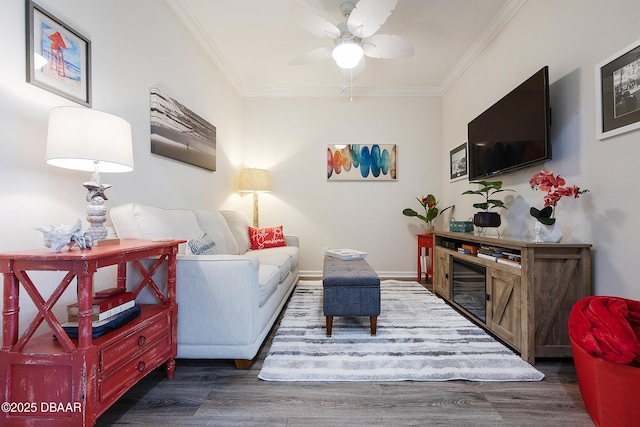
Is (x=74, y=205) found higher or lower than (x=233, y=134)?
lower

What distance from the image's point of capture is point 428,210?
377cm

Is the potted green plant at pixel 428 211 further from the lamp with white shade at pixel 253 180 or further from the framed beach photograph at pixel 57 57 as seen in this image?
the framed beach photograph at pixel 57 57

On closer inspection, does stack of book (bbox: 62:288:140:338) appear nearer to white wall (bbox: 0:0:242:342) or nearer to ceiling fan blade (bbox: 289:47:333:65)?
white wall (bbox: 0:0:242:342)

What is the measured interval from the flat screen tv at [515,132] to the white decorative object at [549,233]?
49 cm

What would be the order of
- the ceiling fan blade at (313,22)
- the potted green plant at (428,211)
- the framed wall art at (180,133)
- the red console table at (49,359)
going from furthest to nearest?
the potted green plant at (428,211) < the framed wall art at (180,133) < the ceiling fan blade at (313,22) < the red console table at (49,359)

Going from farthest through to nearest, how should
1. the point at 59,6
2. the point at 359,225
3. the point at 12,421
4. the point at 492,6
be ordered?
the point at 359,225
the point at 492,6
the point at 59,6
the point at 12,421

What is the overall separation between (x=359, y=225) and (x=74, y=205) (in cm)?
324

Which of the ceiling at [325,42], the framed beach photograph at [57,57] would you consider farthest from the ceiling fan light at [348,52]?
the framed beach photograph at [57,57]

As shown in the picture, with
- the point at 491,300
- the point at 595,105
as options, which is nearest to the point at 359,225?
the point at 491,300

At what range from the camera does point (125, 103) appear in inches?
72.3

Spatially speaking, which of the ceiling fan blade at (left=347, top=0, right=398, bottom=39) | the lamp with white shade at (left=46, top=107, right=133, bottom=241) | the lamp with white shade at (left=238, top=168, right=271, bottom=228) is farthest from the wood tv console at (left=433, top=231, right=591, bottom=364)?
the lamp with white shade at (left=238, top=168, right=271, bottom=228)

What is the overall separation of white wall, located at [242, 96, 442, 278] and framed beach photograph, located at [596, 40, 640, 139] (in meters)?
2.48

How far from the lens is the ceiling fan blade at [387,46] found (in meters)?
2.29

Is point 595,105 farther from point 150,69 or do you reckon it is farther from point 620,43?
point 150,69
